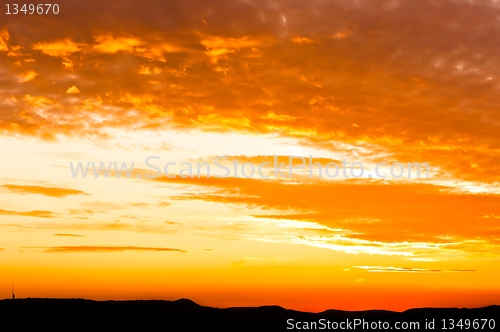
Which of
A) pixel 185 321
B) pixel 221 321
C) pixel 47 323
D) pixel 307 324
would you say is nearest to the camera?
pixel 47 323

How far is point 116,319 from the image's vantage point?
76562 mm

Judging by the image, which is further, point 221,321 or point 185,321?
point 221,321

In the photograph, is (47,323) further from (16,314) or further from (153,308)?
(153,308)

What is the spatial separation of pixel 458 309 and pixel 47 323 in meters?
82.7

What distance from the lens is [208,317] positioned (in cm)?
9150

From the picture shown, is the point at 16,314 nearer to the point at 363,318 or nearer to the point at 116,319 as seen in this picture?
the point at 116,319

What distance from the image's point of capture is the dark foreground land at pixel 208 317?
235 feet

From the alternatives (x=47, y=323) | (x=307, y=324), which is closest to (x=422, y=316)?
(x=307, y=324)

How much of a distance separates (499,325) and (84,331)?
259 feet

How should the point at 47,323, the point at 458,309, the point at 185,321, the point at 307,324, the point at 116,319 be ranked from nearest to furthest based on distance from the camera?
1. the point at 47,323
2. the point at 116,319
3. the point at 185,321
4. the point at 307,324
5. the point at 458,309

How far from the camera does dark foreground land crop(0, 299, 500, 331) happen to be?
7156cm

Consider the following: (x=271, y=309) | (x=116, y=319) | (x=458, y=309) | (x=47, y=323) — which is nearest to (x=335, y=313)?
(x=271, y=309)

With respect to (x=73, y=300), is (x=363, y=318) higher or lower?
lower

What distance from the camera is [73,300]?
266ft
